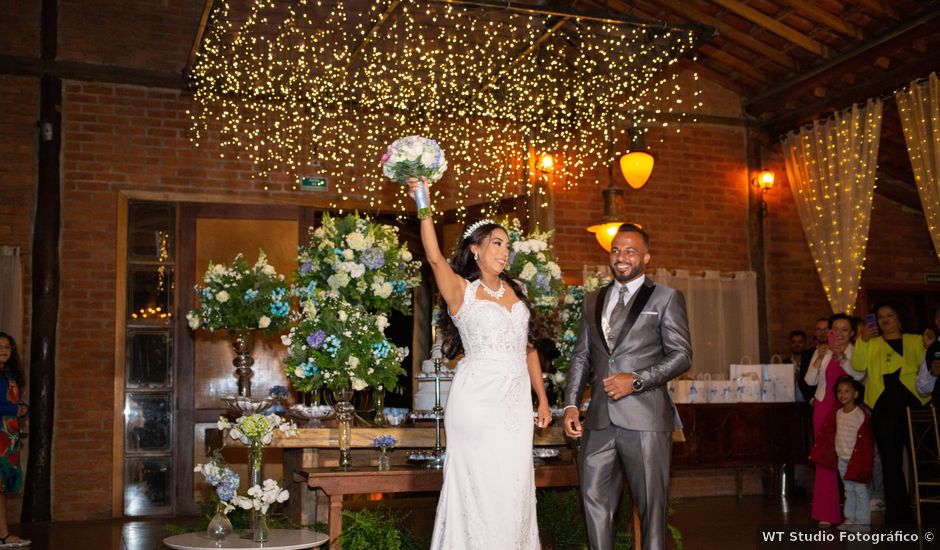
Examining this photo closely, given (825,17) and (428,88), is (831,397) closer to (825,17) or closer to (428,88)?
(825,17)

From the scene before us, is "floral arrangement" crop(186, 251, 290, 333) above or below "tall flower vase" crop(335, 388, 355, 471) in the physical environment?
above

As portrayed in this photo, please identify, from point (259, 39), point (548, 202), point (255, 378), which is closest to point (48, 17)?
point (259, 39)

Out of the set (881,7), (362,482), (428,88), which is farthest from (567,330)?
(881,7)

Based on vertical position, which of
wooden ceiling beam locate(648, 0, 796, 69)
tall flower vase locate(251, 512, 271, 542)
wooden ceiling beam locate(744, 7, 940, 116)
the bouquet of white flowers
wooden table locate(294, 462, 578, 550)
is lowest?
tall flower vase locate(251, 512, 271, 542)

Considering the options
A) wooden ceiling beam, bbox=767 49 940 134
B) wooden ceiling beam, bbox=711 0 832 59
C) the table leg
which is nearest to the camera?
the table leg

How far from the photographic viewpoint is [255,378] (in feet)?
31.6

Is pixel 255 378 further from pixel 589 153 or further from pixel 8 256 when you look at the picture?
pixel 589 153

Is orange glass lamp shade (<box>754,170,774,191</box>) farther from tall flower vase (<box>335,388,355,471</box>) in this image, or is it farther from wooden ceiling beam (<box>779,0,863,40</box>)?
tall flower vase (<box>335,388,355,471</box>)

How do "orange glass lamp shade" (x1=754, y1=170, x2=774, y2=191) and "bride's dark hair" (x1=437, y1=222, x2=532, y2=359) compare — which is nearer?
"bride's dark hair" (x1=437, y1=222, x2=532, y2=359)

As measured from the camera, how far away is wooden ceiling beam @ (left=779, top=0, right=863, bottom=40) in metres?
9.36

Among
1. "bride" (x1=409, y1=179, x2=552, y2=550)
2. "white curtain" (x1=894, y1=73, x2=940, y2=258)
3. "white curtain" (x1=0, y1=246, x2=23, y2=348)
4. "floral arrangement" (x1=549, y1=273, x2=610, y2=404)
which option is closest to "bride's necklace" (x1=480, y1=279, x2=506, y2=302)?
"bride" (x1=409, y1=179, x2=552, y2=550)

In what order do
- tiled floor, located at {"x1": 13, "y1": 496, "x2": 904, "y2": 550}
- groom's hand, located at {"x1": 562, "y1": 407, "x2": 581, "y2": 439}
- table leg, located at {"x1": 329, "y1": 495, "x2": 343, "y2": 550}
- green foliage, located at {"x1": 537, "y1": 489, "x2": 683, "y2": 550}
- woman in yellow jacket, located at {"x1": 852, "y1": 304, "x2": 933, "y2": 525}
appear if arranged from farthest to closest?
woman in yellow jacket, located at {"x1": 852, "y1": 304, "x2": 933, "y2": 525}
tiled floor, located at {"x1": 13, "y1": 496, "x2": 904, "y2": 550}
green foliage, located at {"x1": 537, "y1": 489, "x2": 683, "y2": 550}
table leg, located at {"x1": 329, "y1": 495, "x2": 343, "y2": 550}
groom's hand, located at {"x1": 562, "y1": 407, "x2": 581, "y2": 439}

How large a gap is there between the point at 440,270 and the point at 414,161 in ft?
1.57

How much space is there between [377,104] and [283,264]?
1808 mm
